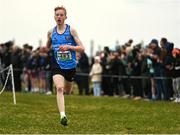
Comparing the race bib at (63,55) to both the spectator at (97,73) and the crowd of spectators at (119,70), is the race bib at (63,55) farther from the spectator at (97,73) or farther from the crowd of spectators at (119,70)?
the spectator at (97,73)

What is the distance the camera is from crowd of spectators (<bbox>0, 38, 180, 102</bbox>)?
20.0 meters

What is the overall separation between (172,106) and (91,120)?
15.8 feet

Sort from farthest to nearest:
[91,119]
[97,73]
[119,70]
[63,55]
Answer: [97,73], [119,70], [91,119], [63,55]

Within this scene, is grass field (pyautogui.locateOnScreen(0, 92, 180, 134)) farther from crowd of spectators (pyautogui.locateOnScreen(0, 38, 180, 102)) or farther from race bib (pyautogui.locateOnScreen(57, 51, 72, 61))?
crowd of spectators (pyautogui.locateOnScreen(0, 38, 180, 102))

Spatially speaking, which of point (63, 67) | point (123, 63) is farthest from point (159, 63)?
point (63, 67)

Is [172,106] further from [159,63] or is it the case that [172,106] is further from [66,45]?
[66,45]

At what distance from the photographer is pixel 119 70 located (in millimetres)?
23812

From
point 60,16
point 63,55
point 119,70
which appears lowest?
point 63,55

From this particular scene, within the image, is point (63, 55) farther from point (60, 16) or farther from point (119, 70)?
point (119, 70)

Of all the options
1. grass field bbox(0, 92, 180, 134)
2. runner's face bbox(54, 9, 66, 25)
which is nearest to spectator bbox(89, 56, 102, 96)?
grass field bbox(0, 92, 180, 134)

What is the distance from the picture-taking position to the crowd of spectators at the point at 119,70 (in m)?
20.0

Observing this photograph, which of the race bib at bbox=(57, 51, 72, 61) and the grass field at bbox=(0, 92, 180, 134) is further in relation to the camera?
the race bib at bbox=(57, 51, 72, 61)

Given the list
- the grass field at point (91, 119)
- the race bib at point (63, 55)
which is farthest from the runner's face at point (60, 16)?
the grass field at point (91, 119)

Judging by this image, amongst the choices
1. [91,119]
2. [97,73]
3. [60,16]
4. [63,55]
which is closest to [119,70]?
[97,73]
